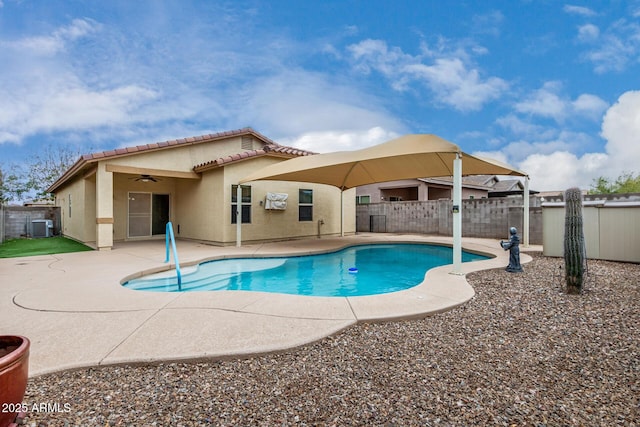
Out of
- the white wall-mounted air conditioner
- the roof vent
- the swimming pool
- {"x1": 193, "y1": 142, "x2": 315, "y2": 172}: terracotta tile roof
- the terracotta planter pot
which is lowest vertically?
the swimming pool

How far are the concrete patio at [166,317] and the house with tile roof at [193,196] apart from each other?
4.89 m

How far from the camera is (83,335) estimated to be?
121 inches

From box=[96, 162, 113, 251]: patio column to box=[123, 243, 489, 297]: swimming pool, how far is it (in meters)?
3.79

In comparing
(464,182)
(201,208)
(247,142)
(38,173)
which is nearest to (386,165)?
(247,142)

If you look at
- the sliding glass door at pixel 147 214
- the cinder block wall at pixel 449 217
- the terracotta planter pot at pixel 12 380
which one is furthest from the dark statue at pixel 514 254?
the sliding glass door at pixel 147 214

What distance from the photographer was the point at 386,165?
9828 millimetres

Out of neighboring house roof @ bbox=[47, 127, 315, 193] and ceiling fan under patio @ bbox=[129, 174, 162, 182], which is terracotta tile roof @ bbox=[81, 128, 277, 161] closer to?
neighboring house roof @ bbox=[47, 127, 315, 193]

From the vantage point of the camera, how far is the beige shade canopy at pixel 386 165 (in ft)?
21.8

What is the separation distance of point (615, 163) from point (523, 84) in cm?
1940

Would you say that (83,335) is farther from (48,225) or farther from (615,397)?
(48,225)

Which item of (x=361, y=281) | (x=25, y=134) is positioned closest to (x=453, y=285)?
(x=361, y=281)

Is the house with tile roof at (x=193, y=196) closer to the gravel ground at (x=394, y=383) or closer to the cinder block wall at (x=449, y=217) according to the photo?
the cinder block wall at (x=449, y=217)

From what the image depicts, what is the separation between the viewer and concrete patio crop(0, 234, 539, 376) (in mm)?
2736

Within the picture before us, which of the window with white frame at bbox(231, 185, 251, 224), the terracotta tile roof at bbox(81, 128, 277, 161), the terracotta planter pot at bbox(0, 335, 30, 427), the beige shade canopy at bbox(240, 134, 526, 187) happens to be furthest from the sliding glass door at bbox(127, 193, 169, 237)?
the terracotta planter pot at bbox(0, 335, 30, 427)
